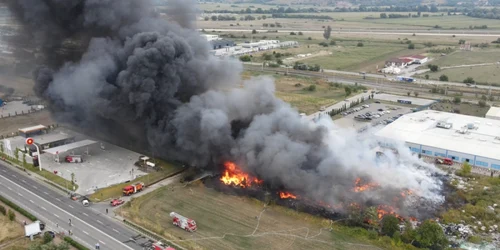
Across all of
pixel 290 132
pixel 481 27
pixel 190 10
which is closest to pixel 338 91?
pixel 190 10

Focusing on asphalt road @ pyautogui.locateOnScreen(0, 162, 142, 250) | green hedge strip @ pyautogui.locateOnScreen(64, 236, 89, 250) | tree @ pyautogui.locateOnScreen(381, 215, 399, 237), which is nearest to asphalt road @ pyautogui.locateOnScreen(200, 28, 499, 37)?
asphalt road @ pyautogui.locateOnScreen(0, 162, 142, 250)

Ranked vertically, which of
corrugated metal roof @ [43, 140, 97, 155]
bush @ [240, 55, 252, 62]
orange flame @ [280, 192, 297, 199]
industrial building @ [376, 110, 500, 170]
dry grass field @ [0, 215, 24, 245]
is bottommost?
dry grass field @ [0, 215, 24, 245]

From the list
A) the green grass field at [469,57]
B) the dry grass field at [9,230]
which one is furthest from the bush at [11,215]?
the green grass field at [469,57]

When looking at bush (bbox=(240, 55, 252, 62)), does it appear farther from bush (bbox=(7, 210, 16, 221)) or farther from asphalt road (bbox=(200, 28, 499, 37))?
bush (bbox=(7, 210, 16, 221))

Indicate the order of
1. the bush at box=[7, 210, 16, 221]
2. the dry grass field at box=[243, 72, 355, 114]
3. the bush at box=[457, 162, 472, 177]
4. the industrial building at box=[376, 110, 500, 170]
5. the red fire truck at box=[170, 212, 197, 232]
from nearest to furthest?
the red fire truck at box=[170, 212, 197, 232]
the bush at box=[7, 210, 16, 221]
the bush at box=[457, 162, 472, 177]
the industrial building at box=[376, 110, 500, 170]
the dry grass field at box=[243, 72, 355, 114]

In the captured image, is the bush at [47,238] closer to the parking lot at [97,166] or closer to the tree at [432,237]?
the parking lot at [97,166]

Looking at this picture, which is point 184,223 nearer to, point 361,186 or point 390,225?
point 361,186
